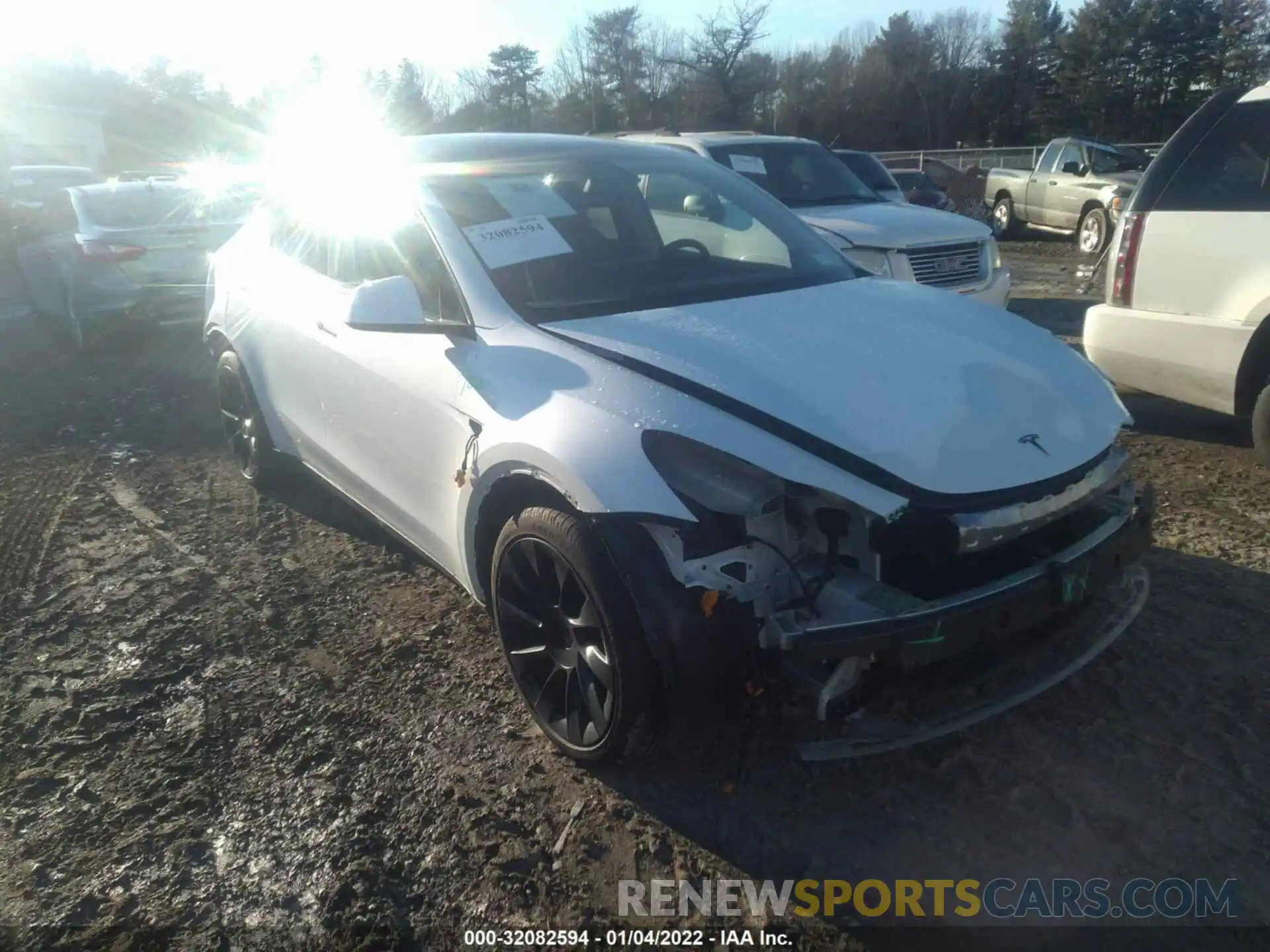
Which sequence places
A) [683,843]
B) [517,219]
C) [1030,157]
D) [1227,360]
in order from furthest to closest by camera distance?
[1030,157], [1227,360], [517,219], [683,843]

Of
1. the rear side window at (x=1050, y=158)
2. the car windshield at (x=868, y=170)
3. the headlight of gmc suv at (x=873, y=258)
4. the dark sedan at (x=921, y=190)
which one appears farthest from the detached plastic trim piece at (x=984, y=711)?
the rear side window at (x=1050, y=158)

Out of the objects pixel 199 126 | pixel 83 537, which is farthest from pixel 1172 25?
pixel 83 537

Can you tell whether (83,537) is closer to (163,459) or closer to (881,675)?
(163,459)

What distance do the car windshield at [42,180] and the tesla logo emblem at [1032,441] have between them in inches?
757

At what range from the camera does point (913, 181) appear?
1770 cm

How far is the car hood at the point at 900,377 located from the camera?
2.60 m

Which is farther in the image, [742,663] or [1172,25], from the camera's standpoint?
[1172,25]

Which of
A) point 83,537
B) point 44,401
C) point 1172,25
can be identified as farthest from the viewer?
point 1172,25

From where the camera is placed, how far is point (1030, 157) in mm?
23781

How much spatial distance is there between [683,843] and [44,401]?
7.26 metres

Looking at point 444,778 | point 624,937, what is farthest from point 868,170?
point 624,937

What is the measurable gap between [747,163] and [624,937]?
7468 mm

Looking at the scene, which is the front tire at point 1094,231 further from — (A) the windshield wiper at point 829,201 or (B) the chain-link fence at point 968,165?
(A) the windshield wiper at point 829,201

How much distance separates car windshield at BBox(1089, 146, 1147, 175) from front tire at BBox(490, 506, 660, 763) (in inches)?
622
